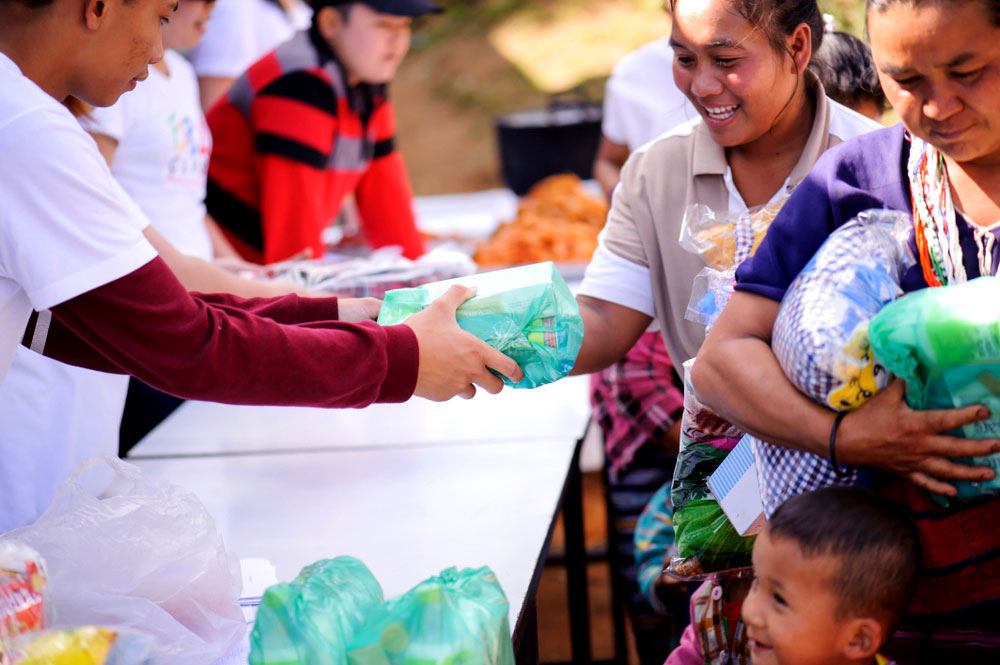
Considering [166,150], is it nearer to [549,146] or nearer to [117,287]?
[117,287]

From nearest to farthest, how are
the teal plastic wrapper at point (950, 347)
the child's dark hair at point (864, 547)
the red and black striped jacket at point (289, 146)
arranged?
the teal plastic wrapper at point (950, 347)
the child's dark hair at point (864, 547)
the red and black striped jacket at point (289, 146)

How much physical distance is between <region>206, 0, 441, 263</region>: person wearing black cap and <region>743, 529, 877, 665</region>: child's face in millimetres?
2372

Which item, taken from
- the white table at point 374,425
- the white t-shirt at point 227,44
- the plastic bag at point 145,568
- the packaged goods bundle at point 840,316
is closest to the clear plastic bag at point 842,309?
the packaged goods bundle at point 840,316

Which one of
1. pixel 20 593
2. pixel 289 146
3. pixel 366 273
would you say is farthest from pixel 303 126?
pixel 20 593

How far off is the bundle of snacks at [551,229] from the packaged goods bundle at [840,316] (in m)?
2.67

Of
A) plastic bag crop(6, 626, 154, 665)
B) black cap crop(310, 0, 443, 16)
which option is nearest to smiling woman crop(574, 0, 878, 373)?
plastic bag crop(6, 626, 154, 665)

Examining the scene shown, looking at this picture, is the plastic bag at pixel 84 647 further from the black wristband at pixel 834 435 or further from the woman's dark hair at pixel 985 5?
the woman's dark hair at pixel 985 5

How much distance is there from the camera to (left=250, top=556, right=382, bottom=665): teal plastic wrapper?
1276 millimetres

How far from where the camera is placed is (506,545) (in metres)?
1.90

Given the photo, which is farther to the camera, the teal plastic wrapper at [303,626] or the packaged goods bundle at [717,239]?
the packaged goods bundle at [717,239]

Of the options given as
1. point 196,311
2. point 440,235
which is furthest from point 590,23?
point 196,311

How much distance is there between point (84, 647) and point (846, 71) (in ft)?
6.93

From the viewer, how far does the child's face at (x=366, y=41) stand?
3479 mm

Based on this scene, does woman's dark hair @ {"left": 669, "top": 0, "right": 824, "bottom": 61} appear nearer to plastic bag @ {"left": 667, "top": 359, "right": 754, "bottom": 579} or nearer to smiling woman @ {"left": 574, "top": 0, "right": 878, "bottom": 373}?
smiling woman @ {"left": 574, "top": 0, "right": 878, "bottom": 373}
